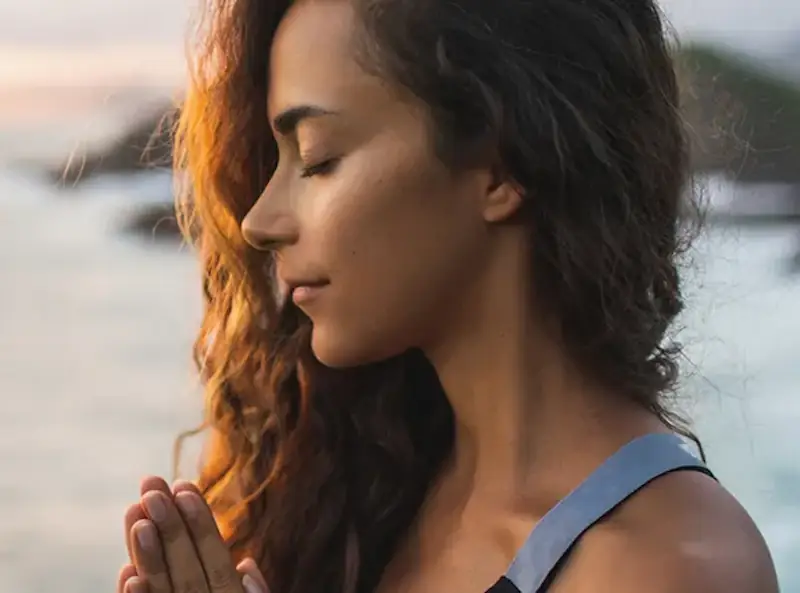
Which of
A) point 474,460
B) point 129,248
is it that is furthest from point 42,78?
point 474,460

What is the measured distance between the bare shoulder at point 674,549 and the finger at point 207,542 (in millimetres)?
250

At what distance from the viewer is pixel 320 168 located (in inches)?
31.9

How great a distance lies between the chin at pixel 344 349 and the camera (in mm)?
822

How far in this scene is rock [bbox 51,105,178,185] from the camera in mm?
1186

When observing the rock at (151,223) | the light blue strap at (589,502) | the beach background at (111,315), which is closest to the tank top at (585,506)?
the light blue strap at (589,502)

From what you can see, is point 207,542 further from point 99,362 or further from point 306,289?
point 99,362

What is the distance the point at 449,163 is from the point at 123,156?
20.7 inches

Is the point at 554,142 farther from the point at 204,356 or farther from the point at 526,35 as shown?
the point at 204,356

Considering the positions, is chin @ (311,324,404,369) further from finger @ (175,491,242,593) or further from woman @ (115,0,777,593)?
finger @ (175,491,242,593)

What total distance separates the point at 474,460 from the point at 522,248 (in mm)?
186

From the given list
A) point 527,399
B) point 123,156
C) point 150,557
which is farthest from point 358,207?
point 123,156

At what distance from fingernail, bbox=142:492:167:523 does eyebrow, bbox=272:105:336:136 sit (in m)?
0.29

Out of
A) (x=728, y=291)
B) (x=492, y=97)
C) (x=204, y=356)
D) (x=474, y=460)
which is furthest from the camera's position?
(x=728, y=291)

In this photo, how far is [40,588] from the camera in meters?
1.22
